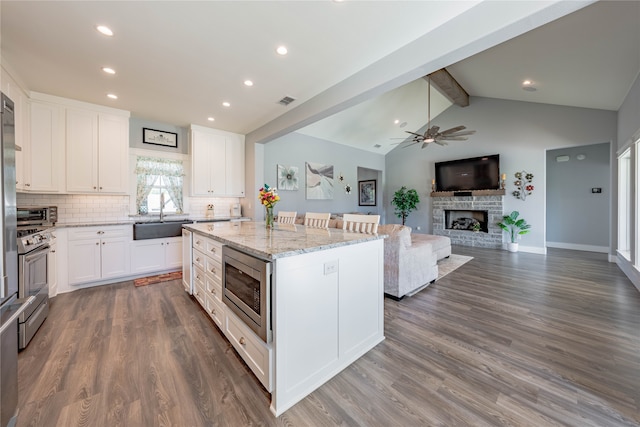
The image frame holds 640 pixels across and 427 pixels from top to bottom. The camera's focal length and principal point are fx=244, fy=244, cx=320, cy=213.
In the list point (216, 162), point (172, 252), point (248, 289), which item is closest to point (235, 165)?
point (216, 162)

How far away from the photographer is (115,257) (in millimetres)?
3779

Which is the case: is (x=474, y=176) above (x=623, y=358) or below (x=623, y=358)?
above

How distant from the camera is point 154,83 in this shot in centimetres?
316

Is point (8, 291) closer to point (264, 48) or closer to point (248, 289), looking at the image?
point (248, 289)

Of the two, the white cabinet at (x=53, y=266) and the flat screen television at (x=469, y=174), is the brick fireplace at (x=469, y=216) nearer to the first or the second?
the flat screen television at (x=469, y=174)

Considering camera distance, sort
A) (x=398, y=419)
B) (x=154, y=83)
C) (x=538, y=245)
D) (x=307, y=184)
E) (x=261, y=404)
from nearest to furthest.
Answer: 1. (x=398, y=419)
2. (x=261, y=404)
3. (x=154, y=83)
4. (x=538, y=245)
5. (x=307, y=184)

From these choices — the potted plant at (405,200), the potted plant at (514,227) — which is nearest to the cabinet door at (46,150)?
the potted plant at (405,200)

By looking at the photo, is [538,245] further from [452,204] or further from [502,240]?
[452,204]

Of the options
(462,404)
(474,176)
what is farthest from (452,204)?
(462,404)

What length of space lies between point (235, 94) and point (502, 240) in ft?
23.0

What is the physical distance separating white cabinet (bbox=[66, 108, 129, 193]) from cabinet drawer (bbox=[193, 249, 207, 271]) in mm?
2147

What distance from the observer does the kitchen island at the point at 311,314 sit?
1.46m

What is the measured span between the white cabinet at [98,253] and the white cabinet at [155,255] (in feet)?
0.34

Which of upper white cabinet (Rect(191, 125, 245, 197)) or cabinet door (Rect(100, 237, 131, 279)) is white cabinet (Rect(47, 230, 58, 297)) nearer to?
cabinet door (Rect(100, 237, 131, 279))
